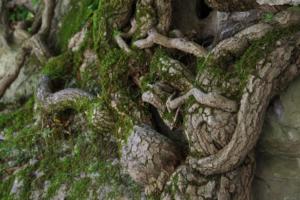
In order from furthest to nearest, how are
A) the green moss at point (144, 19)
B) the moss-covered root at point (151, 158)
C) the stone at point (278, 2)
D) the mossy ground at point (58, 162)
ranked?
the mossy ground at point (58, 162)
the green moss at point (144, 19)
the moss-covered root at point (151, 158)
the stone at point (278, 2)

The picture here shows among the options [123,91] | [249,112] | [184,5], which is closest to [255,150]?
[249,112]

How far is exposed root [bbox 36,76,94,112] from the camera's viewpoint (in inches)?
125

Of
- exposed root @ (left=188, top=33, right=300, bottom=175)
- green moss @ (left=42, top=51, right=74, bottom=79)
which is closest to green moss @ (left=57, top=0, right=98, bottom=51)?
green moss @ (left=42, top=51, right=74, bottom=79)

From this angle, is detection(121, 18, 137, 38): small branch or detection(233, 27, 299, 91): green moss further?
detection(121, 18, 137, 38): small branch

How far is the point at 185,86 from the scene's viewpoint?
8.10 ft

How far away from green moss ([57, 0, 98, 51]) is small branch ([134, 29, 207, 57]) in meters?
1.06

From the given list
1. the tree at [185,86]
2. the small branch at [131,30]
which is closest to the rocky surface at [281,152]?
the tree at [185,86]

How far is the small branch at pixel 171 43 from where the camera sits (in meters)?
2.52

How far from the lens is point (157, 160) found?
8.14ft

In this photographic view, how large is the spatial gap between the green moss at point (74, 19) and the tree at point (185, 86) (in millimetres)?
379

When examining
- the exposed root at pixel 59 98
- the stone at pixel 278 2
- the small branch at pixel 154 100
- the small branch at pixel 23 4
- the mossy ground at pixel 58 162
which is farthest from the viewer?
the small branch at pixel 23 4

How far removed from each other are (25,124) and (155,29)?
1655 millimetres

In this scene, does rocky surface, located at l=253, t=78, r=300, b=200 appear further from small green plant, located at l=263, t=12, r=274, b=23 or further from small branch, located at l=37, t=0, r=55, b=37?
small branch, located at l=37, t=0, r=55, b=37

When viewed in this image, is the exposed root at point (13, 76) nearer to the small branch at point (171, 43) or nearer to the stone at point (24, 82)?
the stone at point (24, 82)
